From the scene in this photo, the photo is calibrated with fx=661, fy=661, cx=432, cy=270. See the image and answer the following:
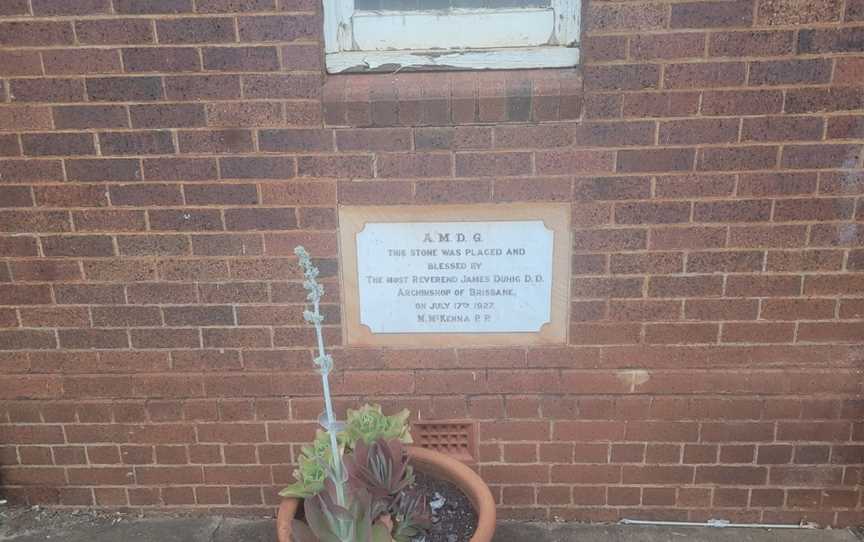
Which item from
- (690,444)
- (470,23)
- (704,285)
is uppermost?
(470,23)

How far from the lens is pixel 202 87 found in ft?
8.21

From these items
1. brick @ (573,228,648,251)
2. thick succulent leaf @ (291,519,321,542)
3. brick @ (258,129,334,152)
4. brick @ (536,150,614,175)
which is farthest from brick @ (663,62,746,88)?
thick succulent leaf @ (291,519,321,542)

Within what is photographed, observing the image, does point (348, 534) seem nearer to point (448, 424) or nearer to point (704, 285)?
point (448, 424)

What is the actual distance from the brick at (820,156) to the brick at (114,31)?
243 cm

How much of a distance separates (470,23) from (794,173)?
1.35m

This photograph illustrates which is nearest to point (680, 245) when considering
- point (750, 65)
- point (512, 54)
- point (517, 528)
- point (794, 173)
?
point (794, 173)

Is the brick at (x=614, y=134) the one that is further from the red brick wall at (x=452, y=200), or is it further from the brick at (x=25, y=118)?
the brick at (x=25, y=118)

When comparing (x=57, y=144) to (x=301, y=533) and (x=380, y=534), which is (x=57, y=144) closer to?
(x=301, y=533)

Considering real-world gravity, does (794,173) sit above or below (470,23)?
below

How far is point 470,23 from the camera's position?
2.54m

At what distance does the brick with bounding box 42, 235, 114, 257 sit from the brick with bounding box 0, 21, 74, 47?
743 mm

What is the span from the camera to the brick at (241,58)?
97.0 inches

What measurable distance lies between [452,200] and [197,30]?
1138mm

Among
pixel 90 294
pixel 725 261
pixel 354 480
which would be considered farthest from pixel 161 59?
pixel 725 261
